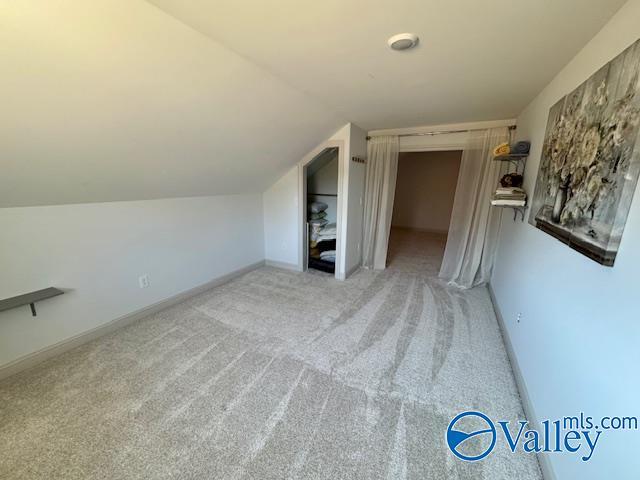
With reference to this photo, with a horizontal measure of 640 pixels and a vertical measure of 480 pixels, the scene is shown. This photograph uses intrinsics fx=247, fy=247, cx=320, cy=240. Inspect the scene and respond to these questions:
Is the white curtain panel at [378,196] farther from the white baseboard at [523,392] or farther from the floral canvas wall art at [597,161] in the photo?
the floral canvas wall art at [597,161]

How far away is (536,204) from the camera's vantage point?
1876 millimetres

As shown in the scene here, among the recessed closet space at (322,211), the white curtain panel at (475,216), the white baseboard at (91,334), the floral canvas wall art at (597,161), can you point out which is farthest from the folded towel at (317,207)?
the floral canvas wall art at (597,161)

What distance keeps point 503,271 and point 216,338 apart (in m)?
2.97

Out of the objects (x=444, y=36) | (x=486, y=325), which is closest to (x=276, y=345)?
(x=486, y=325)

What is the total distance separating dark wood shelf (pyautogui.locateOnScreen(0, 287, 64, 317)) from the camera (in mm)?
1645

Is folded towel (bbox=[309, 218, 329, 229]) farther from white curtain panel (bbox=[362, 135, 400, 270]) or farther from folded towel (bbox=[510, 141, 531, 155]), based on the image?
folded towel (bbox=[510, 141, 531, 155])

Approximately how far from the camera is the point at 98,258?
7.01 feet

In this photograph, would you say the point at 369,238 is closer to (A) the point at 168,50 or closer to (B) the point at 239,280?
(B) the point at 239,280

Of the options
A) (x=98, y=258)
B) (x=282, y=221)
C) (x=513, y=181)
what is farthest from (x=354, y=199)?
(x=98, y=258)

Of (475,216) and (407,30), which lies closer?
(407,30)

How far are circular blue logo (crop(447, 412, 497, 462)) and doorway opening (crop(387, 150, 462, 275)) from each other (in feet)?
13.5

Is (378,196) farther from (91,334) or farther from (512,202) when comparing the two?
(91,334)

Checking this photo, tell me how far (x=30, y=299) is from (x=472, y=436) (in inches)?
118

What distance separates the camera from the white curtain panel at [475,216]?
3033mm
